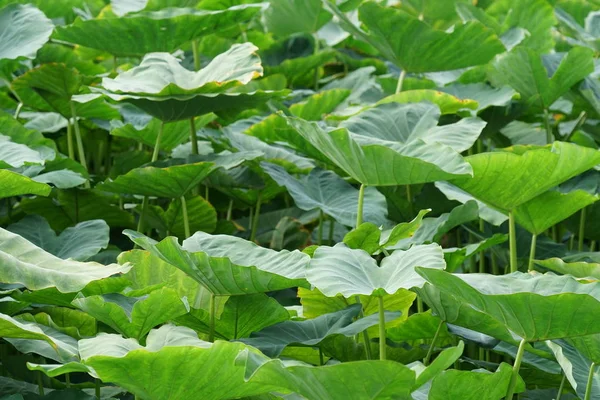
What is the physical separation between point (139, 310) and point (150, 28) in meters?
0.87

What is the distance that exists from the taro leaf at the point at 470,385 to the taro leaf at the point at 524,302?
55mm

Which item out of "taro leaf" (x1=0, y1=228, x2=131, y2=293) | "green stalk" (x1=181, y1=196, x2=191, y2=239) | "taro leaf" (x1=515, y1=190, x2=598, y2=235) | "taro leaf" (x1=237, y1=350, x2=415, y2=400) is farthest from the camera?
"green stalk" (x1=181, y1=196, x2=191, y2=239)

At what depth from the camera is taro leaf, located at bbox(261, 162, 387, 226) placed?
1.60 meters

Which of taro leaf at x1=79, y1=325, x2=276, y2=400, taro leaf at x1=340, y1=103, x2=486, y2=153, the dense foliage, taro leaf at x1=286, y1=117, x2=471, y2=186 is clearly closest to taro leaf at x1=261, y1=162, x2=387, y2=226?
the dense foliage

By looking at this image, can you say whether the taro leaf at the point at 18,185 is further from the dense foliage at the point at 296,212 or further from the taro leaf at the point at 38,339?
the taro leaf at the point at 38,339

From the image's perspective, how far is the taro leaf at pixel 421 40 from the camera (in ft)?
5.92

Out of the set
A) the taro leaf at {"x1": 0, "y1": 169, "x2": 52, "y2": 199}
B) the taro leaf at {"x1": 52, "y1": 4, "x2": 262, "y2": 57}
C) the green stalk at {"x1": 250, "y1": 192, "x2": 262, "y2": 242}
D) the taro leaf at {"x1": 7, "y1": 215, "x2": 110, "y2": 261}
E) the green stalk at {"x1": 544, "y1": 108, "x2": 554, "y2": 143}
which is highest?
the taro leaf at {"x1": 52, "y1": 4, "x2": 262, "y2": 57}

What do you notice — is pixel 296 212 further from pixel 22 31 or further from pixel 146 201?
pixel 22 31

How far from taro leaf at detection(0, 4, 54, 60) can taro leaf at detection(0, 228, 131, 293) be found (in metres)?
0.74

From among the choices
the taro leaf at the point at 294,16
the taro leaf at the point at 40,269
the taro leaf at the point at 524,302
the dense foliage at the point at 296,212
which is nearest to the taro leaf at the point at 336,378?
the dense foliage at the point at 296,212

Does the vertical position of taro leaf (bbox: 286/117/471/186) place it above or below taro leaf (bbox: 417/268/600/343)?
above

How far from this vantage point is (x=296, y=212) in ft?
6.31

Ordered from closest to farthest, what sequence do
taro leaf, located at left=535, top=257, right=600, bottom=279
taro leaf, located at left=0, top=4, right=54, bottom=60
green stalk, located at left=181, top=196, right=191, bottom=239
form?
1. taro leaf, located at left=535, top=257, right=600, bottom=279
2. green stalk, located at left=181, top=196, right=191, bottom=239
3. taro leaf, located at left=0, top=4, right=54, bottom=60

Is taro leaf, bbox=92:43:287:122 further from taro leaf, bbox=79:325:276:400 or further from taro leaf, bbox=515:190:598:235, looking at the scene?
taro leaf, bbox=79:325:276:400
